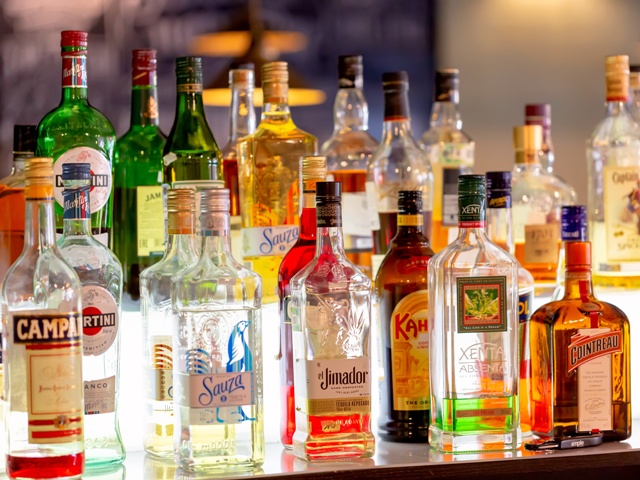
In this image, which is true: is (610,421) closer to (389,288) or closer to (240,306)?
(389,288)

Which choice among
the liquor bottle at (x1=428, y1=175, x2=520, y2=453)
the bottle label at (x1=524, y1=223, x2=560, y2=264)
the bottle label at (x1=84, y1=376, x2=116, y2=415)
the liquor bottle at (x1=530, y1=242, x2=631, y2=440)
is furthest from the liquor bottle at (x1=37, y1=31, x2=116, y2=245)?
the bottle label at (x1=524, y1=223, x2=560, y2=264)

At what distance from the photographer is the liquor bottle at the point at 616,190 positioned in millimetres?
1827

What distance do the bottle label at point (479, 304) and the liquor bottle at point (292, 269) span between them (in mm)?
213

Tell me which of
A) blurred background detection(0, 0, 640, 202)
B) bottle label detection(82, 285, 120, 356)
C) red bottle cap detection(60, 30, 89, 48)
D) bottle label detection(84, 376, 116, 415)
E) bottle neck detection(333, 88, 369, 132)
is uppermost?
blurred background detection(0, 0, 640, 202)

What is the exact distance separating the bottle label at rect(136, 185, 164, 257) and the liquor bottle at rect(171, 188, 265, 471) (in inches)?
9.5

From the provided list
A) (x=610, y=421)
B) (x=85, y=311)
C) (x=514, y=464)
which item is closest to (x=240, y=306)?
(x=85, y=311)

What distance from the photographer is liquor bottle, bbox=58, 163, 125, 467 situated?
1362mm

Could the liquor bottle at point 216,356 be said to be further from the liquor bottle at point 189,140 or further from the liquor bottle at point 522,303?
the liquor bottle at point 522,303

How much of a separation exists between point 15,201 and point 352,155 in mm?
651

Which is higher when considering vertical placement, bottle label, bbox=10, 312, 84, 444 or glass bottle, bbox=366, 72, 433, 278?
glass bottle, bbox=366, 72, 433, 278

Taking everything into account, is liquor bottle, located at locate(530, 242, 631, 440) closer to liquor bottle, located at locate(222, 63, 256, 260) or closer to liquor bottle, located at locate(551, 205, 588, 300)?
liquor bottle, located at locate(551, 205, 588, 300)

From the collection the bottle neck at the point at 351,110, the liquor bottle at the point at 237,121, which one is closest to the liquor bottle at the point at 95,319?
the liquor bottle at the point at 237,121

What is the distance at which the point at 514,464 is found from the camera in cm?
141

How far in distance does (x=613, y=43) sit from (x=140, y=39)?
1075 millimetres
